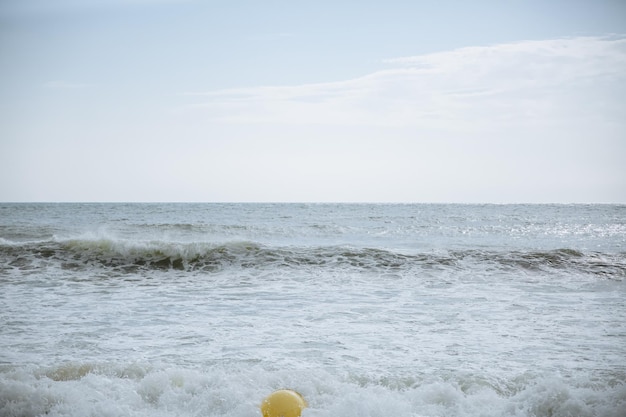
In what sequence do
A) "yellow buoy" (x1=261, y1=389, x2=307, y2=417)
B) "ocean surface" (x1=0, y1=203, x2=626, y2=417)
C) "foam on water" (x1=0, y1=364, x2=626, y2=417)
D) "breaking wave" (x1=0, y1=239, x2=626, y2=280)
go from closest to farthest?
"yellow buoy" (x1=261, y1=389, x2=307, y2=417) < "foam on water" (x1=0, y1=364, x2=626, y2=417) < "ocean surface" (x1=0, y1=203, x2=626, y2=417) < "breaking wave" (x1=0, y1=239, x2=626, y2=280)

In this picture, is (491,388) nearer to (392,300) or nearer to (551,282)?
(392,300)

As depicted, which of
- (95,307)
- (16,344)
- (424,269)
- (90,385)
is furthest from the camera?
(424,269)

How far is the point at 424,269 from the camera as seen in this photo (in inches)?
501

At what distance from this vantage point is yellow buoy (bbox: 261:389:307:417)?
4.39 metres

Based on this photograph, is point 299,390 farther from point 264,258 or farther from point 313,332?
point 264,258

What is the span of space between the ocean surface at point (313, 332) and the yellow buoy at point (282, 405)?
13cm

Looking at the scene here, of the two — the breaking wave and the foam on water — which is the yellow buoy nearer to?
the foam on water

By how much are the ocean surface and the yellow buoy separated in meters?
0.13

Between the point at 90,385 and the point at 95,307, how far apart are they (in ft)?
12.5

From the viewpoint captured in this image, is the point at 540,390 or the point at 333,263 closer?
the point at 540,390

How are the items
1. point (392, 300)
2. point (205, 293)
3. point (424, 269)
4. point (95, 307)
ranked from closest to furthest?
point (95, 307) < point (392, 300) < point (205, 293) < point (424, 269)

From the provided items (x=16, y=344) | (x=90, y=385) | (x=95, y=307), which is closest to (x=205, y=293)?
(x=95, y=307)

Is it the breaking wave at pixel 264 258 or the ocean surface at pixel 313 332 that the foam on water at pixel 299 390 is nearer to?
the ocean surface at pixel 313 332

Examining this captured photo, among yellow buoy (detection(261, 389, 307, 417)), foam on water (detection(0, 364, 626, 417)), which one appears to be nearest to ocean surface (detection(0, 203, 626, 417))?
foam on water (detection(0, 364, 626, 417))
